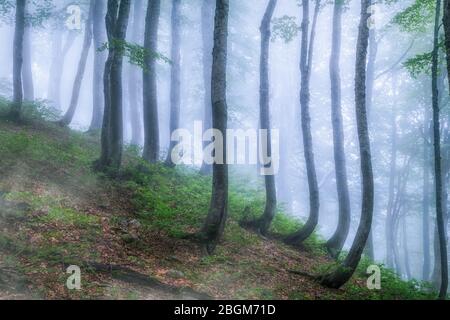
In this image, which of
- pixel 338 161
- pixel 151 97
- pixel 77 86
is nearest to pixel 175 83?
pixel 77 86

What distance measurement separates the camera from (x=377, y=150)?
104ft

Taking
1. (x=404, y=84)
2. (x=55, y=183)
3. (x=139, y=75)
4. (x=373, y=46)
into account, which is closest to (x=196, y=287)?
(x=55, y=183)

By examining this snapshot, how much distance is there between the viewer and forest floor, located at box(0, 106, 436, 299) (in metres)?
6.74

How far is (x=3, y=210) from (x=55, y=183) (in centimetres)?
272

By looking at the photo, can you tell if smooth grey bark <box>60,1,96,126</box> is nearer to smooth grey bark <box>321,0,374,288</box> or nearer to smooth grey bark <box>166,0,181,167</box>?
smooth grey bark <box>166,0,181,167</box>

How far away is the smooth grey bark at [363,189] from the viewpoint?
28.5ft

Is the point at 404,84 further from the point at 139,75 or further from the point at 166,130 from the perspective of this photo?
the point at 166,130

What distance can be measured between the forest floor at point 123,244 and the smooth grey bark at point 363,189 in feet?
1.46

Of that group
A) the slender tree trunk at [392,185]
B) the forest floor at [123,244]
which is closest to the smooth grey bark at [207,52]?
the forest floor at [123,244]

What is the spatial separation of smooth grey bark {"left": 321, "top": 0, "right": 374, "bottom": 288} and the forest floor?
44cm

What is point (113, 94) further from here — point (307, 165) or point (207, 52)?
point (207, 52)

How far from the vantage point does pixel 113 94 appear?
11.9 metres

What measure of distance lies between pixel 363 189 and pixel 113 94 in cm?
830

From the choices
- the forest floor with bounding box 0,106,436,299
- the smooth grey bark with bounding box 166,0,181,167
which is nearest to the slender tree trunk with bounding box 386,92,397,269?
the forest floor with bounding box 0,106,436,299
